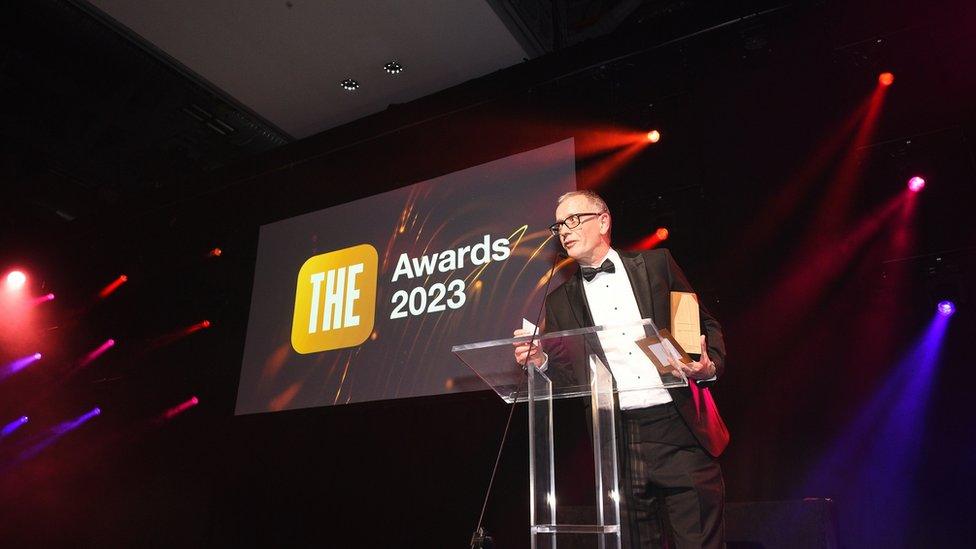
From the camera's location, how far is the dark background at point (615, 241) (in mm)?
3064

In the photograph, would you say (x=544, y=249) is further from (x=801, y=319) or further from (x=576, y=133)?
(x=801, y=319)

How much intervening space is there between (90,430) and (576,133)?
4325 mm

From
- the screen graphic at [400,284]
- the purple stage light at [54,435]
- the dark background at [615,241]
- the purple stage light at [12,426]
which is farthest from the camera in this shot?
the purple stage light at [12,426]

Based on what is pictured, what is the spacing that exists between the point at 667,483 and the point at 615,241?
1.90m

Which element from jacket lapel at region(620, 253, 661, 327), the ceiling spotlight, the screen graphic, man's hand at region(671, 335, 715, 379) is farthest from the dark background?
jacket lapel at region(620, 253, 661, 327)

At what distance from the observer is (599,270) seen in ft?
7.42

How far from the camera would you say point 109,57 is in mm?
4637

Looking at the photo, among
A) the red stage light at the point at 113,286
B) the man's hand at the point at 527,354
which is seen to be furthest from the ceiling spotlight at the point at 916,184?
the red stage light at the point at 113,286

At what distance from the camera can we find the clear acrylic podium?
1692 mm

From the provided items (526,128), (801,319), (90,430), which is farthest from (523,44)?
(90,430)

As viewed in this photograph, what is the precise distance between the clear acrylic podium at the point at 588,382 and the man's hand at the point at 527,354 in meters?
0.01

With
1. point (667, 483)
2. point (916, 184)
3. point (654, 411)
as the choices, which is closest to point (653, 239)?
point (916, 184)

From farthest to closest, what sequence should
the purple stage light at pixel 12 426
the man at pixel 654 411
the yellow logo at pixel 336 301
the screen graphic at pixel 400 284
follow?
the purple stage light at pixel 12 426 < the yellow logo at pixel 336 301 < the screen graphic at pixel 400 284 < the man at pixel 654 411

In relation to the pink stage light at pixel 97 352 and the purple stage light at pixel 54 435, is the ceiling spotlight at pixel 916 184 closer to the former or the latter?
the pink stage light at pixel 97 352
